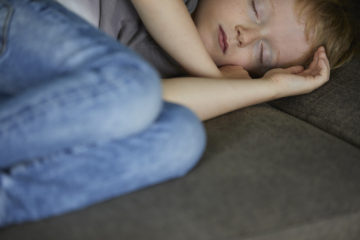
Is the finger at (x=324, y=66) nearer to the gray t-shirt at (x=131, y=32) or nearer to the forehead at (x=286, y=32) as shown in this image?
the forehead at (x=286, y=32)

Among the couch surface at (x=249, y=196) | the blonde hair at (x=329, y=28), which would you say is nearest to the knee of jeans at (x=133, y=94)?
the couch surface at (x=249, y=196)

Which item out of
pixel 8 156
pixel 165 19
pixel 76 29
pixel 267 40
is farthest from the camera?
pixel 267 40

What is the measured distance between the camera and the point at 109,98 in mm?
683

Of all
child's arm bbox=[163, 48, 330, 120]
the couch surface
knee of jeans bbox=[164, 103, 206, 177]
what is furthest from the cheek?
knee of jeans bbox=[164, 103, 206, 177]

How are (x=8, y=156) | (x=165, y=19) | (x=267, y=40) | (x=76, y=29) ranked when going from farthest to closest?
(x=267, y=40)
(x=165, y=19)
(x=76, y=29)
(x=8, y=156)

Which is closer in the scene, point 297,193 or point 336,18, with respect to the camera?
point 297,193

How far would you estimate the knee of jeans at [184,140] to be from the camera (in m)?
0.76

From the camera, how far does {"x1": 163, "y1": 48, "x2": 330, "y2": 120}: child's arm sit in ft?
3.23

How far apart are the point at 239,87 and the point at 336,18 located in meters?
0.48

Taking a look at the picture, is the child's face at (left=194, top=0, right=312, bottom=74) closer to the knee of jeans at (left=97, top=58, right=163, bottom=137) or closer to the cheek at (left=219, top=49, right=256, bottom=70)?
the cheek at (left=219, top=49, right=256, bottom=70)

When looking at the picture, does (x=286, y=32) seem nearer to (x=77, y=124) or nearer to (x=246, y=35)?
(x=246, y=35)

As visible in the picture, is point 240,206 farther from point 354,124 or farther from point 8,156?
point 354,124

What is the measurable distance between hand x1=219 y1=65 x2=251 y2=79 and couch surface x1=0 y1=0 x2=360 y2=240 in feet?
0.54

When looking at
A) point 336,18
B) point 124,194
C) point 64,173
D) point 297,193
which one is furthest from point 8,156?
point 336,18
